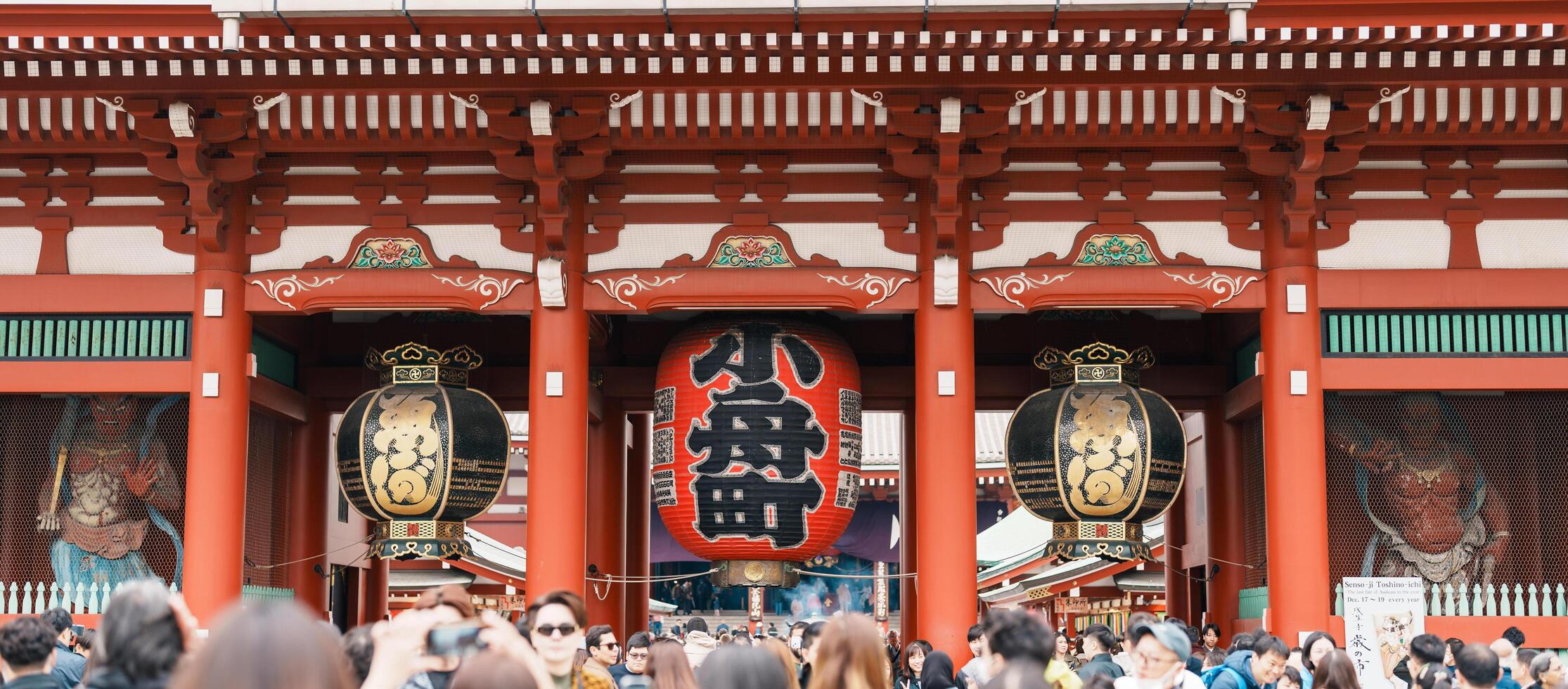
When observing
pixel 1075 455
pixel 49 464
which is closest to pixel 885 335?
pixel 1075 455

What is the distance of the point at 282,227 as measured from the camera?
12633 millimetres

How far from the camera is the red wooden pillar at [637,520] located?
1620cm

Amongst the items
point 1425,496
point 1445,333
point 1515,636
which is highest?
point 1445,333

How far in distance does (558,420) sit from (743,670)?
7962 mm

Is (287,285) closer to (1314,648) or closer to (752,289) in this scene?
(752,289)

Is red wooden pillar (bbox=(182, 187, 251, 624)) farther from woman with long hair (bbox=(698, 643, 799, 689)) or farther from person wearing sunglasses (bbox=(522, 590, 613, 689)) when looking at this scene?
woman with long hair (bbox=(698, 643, 799, 689))

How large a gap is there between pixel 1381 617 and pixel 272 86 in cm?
865

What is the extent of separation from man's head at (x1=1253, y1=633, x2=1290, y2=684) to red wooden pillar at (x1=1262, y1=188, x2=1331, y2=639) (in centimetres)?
377

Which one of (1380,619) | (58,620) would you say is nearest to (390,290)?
(58,620)

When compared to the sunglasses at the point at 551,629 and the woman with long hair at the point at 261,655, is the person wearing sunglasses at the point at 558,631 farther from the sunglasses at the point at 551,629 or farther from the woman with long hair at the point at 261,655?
the woman with long hair at the point at 261,655

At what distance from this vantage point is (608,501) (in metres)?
15.6

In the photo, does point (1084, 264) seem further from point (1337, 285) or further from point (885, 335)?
point (885, 335)

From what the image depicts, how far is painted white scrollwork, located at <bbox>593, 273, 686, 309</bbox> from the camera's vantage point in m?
12.3

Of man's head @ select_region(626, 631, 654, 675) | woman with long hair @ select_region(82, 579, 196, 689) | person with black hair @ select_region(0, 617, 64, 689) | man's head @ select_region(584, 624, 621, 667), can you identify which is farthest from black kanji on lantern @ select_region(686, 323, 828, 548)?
woman with long hair @ select_region(82, 579, 196, 689)
